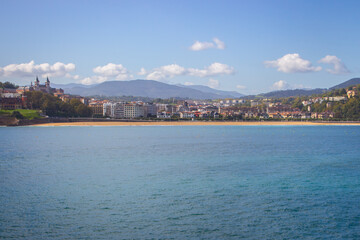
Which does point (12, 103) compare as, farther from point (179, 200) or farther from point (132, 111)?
point (179, 200)

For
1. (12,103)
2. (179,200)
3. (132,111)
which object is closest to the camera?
(179,200)

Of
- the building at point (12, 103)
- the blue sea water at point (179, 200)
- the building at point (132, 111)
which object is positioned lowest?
the blue sea water at point (179, 200)

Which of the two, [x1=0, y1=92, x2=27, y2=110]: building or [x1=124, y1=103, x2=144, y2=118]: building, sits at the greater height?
[x1=0, y1=92, x2=27, y2=110]: building

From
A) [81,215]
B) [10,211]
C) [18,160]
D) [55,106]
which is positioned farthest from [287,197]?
[55,106]

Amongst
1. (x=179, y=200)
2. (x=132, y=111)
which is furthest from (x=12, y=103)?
(x=179, y=200)

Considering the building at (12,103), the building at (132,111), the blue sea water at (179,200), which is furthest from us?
the building at (132,111)

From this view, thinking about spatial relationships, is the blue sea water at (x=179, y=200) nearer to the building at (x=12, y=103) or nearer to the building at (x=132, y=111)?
the building at (x=12, y=103)

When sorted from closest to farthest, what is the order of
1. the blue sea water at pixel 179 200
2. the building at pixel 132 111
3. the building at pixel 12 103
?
the blue sea water at pixel 179 200, the building at pixel 12 103, the building at pixel 132 111

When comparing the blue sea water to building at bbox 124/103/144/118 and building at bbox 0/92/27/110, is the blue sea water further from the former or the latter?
building at bbox 124/103/144/118

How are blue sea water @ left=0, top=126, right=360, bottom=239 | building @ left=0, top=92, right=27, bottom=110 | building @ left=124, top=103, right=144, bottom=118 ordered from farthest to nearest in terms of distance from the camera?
building @ left=124, top=103, right=144, bottom=118 < building @ left=0, top=92, right=27, bottom=110 < blue sea water @ left=0, top=126, right=360, bottom=239

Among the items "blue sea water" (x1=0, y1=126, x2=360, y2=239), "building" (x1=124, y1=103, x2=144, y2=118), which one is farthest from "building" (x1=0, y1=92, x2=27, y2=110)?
"blue sea water" (x1=0, y1=126, x2=360, y2=239)

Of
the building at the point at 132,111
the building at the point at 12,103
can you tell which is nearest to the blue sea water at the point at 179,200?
the building at the point at 12,103

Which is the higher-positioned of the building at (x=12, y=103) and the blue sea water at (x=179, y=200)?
the building at (x=12, y=103)

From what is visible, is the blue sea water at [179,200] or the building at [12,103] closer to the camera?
the blue sea water at [179,200]
